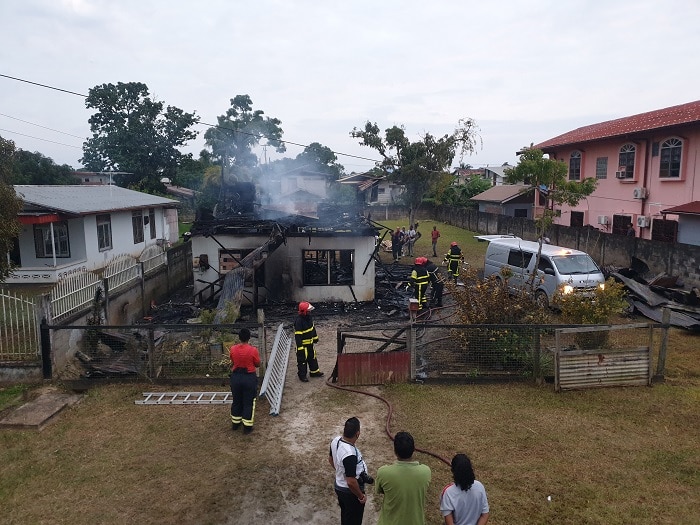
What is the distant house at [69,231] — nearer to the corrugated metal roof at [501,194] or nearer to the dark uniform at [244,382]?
the dark uniform at [244,382]

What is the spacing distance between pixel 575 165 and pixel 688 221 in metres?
9.25

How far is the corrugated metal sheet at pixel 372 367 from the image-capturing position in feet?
28.9

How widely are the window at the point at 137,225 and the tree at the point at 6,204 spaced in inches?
570

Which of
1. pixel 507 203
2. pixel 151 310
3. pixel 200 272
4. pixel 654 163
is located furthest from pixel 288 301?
pixel 507 203

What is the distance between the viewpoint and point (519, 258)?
15.2 metres

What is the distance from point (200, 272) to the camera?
15945 millimetres

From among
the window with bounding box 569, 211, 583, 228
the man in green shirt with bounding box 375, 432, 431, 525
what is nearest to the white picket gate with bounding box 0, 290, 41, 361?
the man in green shirt with bounding box 375, 432, 431, 525

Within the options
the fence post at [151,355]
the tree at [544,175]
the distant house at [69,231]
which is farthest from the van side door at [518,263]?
the distant house at [69,231]

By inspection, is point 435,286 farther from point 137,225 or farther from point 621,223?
point 137,225

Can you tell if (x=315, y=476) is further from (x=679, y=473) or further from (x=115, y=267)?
(x=115, y=267)

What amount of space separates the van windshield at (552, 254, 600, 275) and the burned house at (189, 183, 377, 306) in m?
5.33

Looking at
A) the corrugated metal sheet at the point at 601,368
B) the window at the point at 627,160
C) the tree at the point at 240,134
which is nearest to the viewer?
the corrugated metal sheet at the point at 601,368

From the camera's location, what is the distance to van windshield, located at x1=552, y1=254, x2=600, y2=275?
13797 mm

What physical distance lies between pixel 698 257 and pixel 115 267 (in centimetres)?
Answer: 1657
